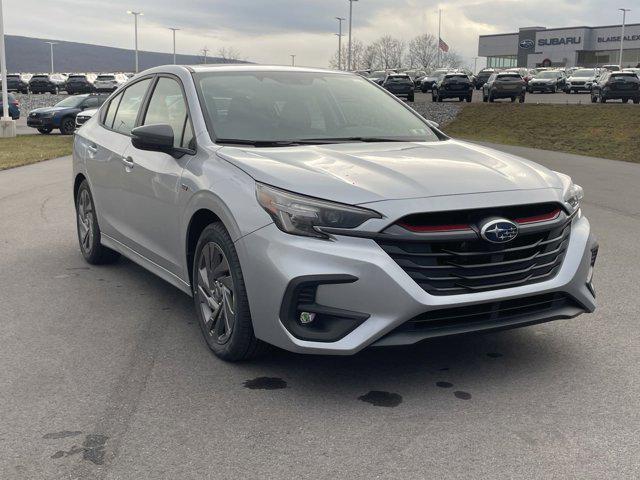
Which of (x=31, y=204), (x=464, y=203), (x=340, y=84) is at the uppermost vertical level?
(x=340, y=84)

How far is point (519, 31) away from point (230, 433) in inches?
4643

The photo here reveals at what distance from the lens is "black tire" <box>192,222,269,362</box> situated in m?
4.08

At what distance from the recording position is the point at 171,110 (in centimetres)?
537

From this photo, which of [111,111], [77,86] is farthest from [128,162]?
[77,86]

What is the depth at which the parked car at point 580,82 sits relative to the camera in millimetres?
51406

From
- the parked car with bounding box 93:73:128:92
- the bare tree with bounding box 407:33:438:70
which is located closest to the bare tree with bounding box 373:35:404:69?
the bare tree with bounding box 407:33:438:70

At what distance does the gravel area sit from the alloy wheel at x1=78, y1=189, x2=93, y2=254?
90.8 ft

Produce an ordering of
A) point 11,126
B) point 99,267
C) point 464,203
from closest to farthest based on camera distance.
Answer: point 464,203 < point 99,267 < point 11,126

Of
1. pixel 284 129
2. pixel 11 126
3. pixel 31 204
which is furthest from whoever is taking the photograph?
pixel 11 126

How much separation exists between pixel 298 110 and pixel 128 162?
1.33m

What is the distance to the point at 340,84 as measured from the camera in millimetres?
5730

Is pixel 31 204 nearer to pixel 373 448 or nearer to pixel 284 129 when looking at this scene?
pixel 284 129

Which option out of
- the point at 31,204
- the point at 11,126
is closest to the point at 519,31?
the point at 11,126

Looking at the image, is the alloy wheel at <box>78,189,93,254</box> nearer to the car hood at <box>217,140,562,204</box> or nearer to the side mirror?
the side mirror
